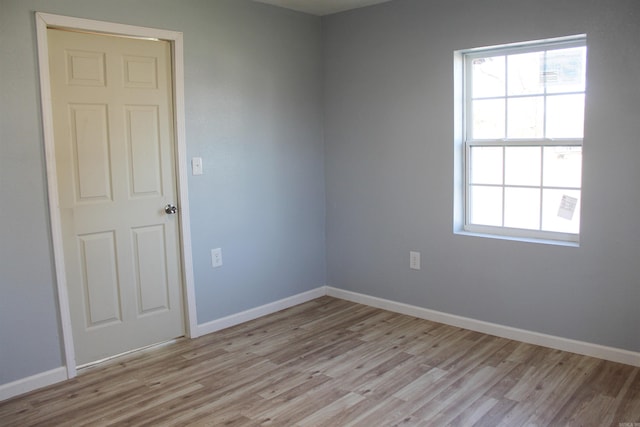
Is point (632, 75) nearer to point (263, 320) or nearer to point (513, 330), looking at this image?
point (513, 330)

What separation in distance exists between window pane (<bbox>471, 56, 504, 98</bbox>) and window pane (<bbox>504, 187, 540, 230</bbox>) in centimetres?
67

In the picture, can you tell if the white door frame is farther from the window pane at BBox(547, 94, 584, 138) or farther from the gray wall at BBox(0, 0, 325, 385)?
the window pane at BBox(547, 94, 584, 138)

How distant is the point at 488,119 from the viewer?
12.1ft

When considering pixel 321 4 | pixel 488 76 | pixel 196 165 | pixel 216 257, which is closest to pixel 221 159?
pixel 196 165

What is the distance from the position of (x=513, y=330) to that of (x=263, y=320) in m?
1.79

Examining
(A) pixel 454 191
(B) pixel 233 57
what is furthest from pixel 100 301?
(A) pixel 454 191

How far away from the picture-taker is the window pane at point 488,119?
3637 millimetres

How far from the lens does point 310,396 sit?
9.47 ft

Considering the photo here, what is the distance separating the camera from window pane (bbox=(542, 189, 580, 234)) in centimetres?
331

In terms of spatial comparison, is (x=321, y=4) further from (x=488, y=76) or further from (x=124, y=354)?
(x=124, y=354)

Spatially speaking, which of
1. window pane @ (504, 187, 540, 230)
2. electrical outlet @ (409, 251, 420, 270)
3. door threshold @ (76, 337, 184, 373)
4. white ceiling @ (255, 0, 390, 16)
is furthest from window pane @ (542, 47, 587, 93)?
door threshold @ (76, 337, 184, 373)

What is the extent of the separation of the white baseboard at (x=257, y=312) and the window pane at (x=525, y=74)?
2.24 m

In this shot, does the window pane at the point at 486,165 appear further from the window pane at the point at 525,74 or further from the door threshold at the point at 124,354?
the door threshold at the point at 124,354

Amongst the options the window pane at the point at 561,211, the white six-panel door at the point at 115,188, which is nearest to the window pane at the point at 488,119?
the window pane at the point at 561,211
